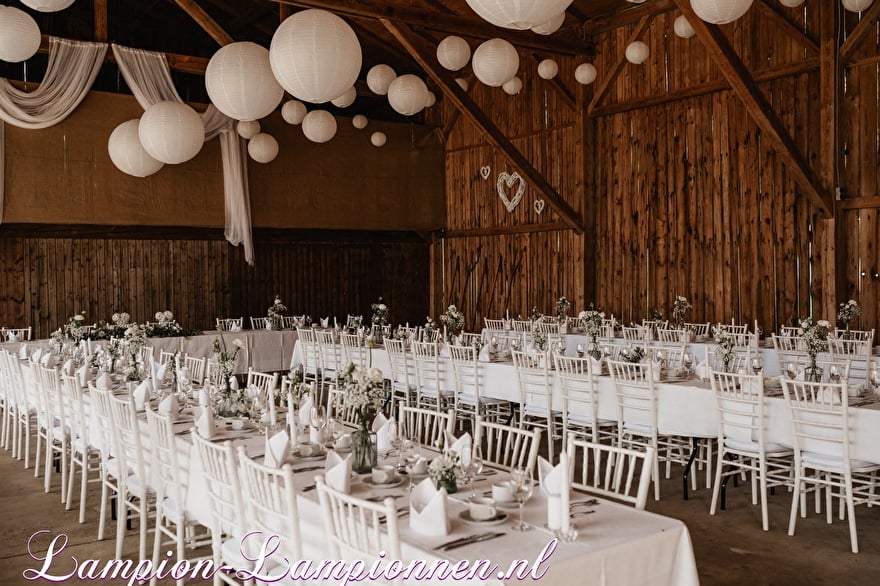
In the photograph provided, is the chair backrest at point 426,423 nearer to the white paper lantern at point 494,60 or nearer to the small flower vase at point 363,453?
the small flower vase at point 363,453

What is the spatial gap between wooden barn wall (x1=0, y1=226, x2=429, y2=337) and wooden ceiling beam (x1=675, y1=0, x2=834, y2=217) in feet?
28.4

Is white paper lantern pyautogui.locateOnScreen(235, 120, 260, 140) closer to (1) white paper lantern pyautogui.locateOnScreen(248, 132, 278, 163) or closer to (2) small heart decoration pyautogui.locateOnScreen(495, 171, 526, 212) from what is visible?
(1) white paper lantern pyautogui.locateOnScreen(248, 132, 278, 163)

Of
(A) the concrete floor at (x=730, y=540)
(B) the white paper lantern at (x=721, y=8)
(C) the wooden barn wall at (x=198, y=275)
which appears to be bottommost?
(A) the concrete floor at (x=730, y=540)

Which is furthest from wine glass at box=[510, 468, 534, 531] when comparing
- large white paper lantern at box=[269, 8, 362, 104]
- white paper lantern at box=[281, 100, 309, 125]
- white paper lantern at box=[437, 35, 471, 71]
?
white paper lantern at box=[281, 100, 309, 125]

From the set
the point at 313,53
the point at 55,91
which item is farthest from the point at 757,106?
the point at 55,91

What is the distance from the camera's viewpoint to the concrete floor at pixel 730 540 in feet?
14.6

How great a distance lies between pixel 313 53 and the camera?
4902mm

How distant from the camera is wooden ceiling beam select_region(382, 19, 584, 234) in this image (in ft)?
33.4

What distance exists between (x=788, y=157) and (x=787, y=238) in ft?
4.77

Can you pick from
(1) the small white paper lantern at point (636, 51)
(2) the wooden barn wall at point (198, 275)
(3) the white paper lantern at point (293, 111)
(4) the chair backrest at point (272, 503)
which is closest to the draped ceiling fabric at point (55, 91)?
(2) the wooden barn wall at point (198, 275)

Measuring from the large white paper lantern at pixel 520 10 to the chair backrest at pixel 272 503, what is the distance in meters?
2.45

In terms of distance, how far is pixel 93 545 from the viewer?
16.5 ft

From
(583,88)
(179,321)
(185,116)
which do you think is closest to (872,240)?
(583,88)

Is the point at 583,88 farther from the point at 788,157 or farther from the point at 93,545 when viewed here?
the point at 93,545
